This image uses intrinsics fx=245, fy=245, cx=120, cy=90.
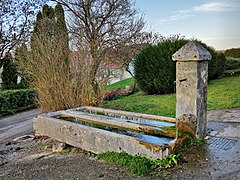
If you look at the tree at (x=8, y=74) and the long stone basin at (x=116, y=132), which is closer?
the long stone basin at (x=116, y=132)

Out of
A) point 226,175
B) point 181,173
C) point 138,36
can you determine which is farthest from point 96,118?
point 138,36

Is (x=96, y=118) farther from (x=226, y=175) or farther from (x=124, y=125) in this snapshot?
(x=226, y=175)

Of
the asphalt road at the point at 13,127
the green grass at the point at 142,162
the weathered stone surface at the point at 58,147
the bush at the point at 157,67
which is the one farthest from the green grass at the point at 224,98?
the asphalt road at the point at 13,127

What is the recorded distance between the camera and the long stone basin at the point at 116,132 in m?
3.21

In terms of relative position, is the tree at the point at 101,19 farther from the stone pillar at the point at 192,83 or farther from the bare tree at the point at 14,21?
the stone pillar at the point at 192,83

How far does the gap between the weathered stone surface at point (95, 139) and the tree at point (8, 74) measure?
9.86 m

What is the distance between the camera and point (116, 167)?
10.4ft

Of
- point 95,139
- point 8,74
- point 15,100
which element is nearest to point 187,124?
point 95,139

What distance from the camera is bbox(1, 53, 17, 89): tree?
539 inches

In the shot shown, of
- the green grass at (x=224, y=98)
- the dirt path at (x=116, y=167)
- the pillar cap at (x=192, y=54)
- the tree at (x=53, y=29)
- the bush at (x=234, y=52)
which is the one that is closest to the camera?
the dirt path at (x=116, y=167)

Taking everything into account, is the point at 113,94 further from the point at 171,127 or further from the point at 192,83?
the point at 192,83

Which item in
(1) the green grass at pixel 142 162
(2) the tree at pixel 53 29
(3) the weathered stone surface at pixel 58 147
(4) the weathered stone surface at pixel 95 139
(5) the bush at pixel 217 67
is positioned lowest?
(3) the weathered stone surface at pixel 58 147

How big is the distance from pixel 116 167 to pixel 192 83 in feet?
5.31

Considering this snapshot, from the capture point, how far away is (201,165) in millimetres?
2988
